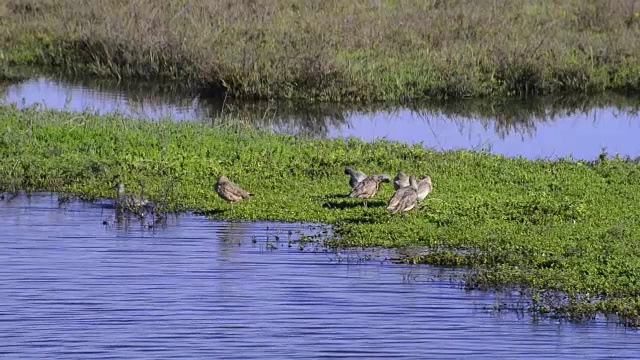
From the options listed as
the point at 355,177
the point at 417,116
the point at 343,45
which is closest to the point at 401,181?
the point at 355,177

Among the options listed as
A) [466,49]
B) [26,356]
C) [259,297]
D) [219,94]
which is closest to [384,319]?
[259,297]

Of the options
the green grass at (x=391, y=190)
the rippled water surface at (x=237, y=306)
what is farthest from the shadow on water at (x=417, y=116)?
the rippled water surface at (x=237, y=306)

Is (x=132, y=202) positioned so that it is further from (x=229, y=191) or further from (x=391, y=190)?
(x=391, y=190)

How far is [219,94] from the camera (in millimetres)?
24141

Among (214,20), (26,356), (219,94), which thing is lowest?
(26,356)

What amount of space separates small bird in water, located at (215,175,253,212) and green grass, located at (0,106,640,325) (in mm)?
99

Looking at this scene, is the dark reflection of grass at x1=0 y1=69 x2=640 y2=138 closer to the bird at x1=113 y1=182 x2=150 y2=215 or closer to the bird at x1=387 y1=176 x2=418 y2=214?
the bird at x1=113 y1=182 x2=150 y2=215

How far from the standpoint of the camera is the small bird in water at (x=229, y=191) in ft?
45.7

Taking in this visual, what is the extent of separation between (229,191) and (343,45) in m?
13.2

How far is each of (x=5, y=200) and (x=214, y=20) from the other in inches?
565

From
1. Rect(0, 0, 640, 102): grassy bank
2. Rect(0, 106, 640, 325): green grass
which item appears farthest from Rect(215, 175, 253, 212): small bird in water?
Rect(0, 0, 640, 102): grassy bank

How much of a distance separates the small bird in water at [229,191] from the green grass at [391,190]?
10 cm

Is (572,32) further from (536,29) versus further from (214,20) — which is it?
(214,20)

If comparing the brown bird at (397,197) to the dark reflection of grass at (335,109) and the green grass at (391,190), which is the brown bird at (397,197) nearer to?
the green grass at (391,190)
